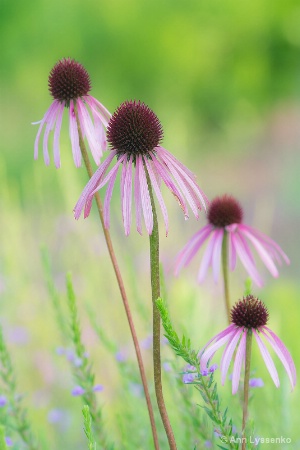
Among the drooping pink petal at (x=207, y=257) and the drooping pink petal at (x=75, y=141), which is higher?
the drooping pink petal at (x=75, y=141)

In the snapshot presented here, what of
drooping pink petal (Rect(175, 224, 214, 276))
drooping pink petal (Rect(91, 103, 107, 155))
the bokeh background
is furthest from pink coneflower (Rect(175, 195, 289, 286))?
the bokeh background

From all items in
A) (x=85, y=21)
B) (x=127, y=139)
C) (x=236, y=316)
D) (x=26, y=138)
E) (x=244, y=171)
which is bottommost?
(x=236, y=316)

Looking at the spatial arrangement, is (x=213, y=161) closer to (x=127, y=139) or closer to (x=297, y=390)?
(x=297, y=390)

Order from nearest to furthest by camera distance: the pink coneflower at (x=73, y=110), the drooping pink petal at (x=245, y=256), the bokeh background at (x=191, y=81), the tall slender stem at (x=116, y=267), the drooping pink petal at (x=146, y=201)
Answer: the drooping pink petal at (x=146, y=201)
the tall slender stem at (x=116, y=267)
the pink coneflower at (x=73, y=110)
the drooping pink petal at (x=245, y=256)
the bokeh background at (x=191, y=81)

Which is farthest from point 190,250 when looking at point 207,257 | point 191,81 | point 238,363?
point 191,81

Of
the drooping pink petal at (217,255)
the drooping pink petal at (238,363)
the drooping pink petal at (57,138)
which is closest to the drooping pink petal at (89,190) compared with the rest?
the drooping pink petal at (57,138)

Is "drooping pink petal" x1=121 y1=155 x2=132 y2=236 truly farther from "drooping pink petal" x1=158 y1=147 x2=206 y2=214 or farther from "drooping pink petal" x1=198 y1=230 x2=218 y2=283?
"drooping pink petal" x1=198 y1=230 x2=218 y2=283

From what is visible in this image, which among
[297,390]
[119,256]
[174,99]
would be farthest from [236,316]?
[174,99]

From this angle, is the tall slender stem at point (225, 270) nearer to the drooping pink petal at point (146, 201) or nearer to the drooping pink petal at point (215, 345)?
the drooping pink petal at point (215, 345)
